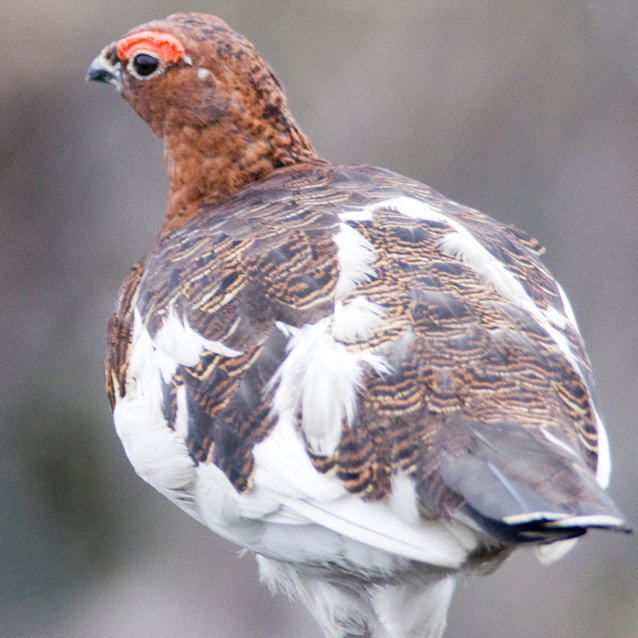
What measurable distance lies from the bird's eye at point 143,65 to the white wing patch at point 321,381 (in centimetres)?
139

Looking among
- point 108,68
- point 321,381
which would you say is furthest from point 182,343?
point 108,68

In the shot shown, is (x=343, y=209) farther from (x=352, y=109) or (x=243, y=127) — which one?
(x=352, y=109)

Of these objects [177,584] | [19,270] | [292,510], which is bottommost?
[177,584]

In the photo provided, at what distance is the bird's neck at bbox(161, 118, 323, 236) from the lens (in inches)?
126

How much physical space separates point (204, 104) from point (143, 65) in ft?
0.94

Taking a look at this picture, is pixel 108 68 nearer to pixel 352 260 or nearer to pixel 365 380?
pixel 352 260

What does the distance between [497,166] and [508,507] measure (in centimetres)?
437

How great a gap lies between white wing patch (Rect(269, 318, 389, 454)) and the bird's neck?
1.06 m

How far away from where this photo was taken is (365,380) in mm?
2203

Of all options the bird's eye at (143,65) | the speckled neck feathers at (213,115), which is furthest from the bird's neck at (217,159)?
the bird's eye at (143,65)

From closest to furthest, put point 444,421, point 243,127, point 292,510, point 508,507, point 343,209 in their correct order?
point 508,507, point 444,421, point 292,510, point 343,209, point 243,127

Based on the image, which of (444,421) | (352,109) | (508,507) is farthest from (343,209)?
(352,109)

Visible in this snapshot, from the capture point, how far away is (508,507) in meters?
1.84

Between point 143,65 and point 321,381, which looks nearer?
point 321,381
